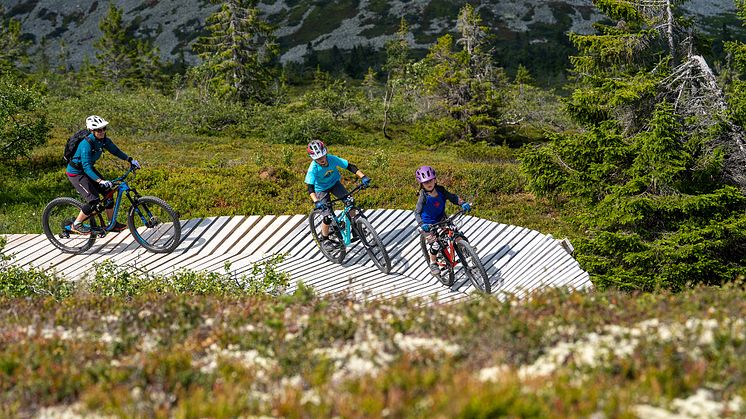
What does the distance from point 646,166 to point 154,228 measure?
34.2 feet

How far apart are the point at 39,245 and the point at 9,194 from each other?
20.8 feet

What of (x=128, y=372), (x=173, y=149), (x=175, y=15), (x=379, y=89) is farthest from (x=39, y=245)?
(x=175, y=15)

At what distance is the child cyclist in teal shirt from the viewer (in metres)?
Result: 11.5

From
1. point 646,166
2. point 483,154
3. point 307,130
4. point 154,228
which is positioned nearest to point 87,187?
point 154,228

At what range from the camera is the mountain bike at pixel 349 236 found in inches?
452

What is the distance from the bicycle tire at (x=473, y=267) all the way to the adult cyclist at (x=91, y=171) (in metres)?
6.33

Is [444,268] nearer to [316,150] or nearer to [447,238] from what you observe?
[447,238]

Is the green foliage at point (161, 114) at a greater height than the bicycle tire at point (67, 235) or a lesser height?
lesser

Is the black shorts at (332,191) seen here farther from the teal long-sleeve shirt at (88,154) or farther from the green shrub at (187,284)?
the teal long-sleeve shirt at (88,154)

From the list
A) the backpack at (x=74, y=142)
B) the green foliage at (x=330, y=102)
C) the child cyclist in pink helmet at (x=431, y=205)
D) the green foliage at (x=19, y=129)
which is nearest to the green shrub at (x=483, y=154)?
the green foliage at (x=330, y=102)

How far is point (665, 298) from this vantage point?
6.39m

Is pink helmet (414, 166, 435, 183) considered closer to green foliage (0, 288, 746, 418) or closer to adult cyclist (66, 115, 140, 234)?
green foliage (0, 288, 746, 418)

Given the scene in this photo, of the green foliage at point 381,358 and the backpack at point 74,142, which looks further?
the backpack at point 74,142

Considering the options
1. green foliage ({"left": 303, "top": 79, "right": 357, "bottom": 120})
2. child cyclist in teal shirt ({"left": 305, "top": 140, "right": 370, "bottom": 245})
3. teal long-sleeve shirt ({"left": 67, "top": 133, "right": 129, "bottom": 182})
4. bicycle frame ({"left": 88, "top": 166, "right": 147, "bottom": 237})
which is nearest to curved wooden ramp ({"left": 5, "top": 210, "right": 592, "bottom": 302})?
bicycle frame ({"left": 88, "top": 166, "right": 147, "bottom": 237})
